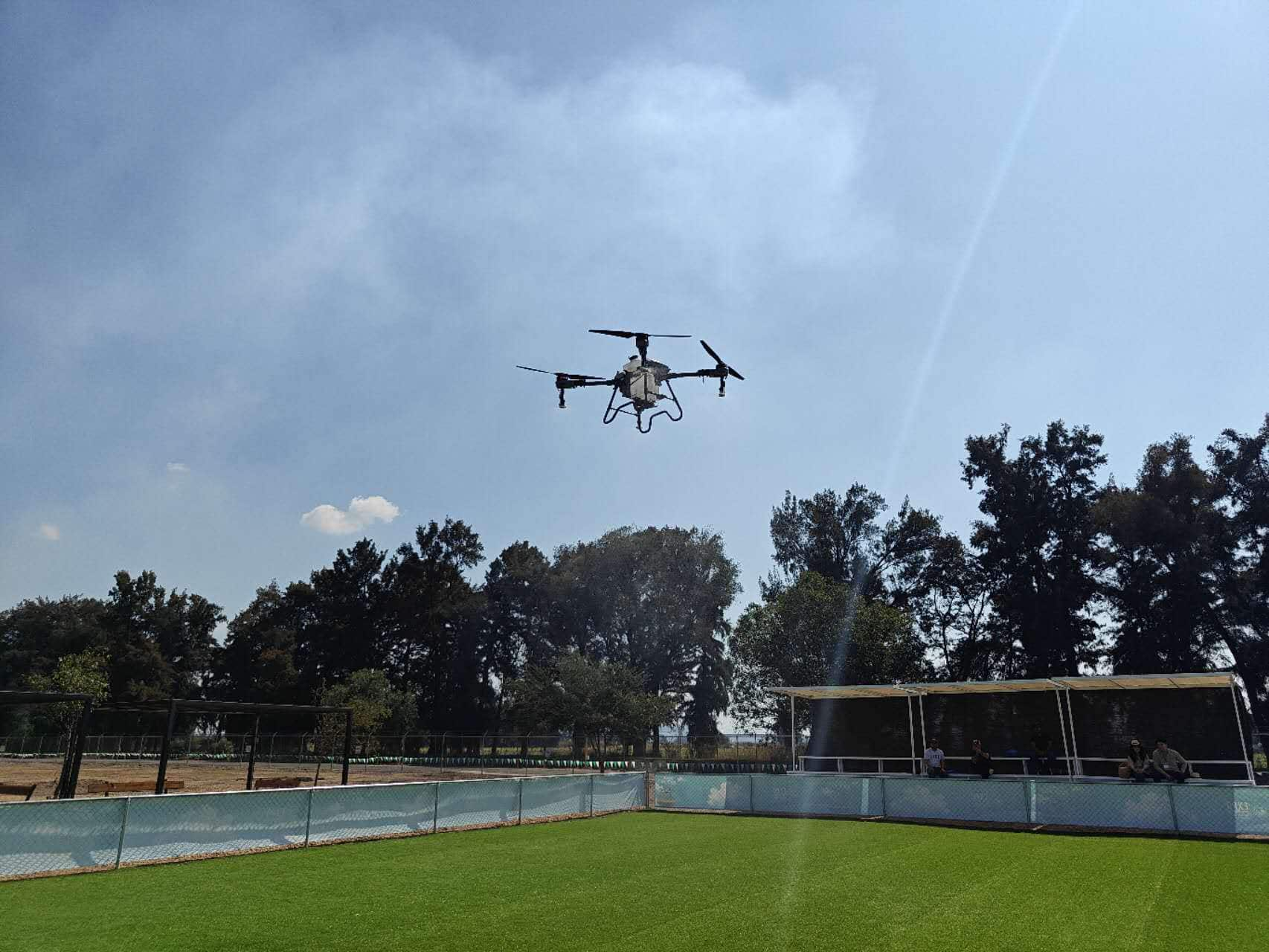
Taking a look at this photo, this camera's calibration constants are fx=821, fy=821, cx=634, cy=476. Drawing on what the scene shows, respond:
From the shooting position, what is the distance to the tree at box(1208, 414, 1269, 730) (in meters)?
43.6

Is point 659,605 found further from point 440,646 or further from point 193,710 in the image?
point 193,710

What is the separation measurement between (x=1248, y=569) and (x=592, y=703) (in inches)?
1495

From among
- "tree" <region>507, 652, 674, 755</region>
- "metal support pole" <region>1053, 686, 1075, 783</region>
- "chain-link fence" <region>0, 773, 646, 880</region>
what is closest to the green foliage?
"tree" <region>507, 652, 674, 755</region>

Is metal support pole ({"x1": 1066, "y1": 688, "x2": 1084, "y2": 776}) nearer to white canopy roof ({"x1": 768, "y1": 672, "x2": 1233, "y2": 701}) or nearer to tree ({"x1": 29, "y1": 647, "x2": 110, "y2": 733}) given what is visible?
white canopy roof ({"x1": 768, "y1": 672, "x2": 1233, "y2": 701})

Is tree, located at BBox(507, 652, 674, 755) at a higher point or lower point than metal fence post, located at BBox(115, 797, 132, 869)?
higher

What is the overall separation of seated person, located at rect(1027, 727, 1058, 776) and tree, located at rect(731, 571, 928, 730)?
2309 centimetres

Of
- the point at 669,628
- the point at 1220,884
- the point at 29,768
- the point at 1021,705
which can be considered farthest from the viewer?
the point at 669,628

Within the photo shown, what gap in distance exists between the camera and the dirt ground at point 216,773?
30.9 metres

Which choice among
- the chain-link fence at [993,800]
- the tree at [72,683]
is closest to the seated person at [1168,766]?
the chain-link fence at [993,800]

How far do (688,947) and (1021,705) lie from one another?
74.5 ft

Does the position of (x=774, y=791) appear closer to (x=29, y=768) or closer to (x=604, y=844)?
(x=604, y=844)

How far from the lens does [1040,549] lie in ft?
171

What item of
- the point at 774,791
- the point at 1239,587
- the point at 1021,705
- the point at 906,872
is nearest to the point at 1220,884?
the point at 906,872

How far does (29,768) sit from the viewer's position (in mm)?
39906
